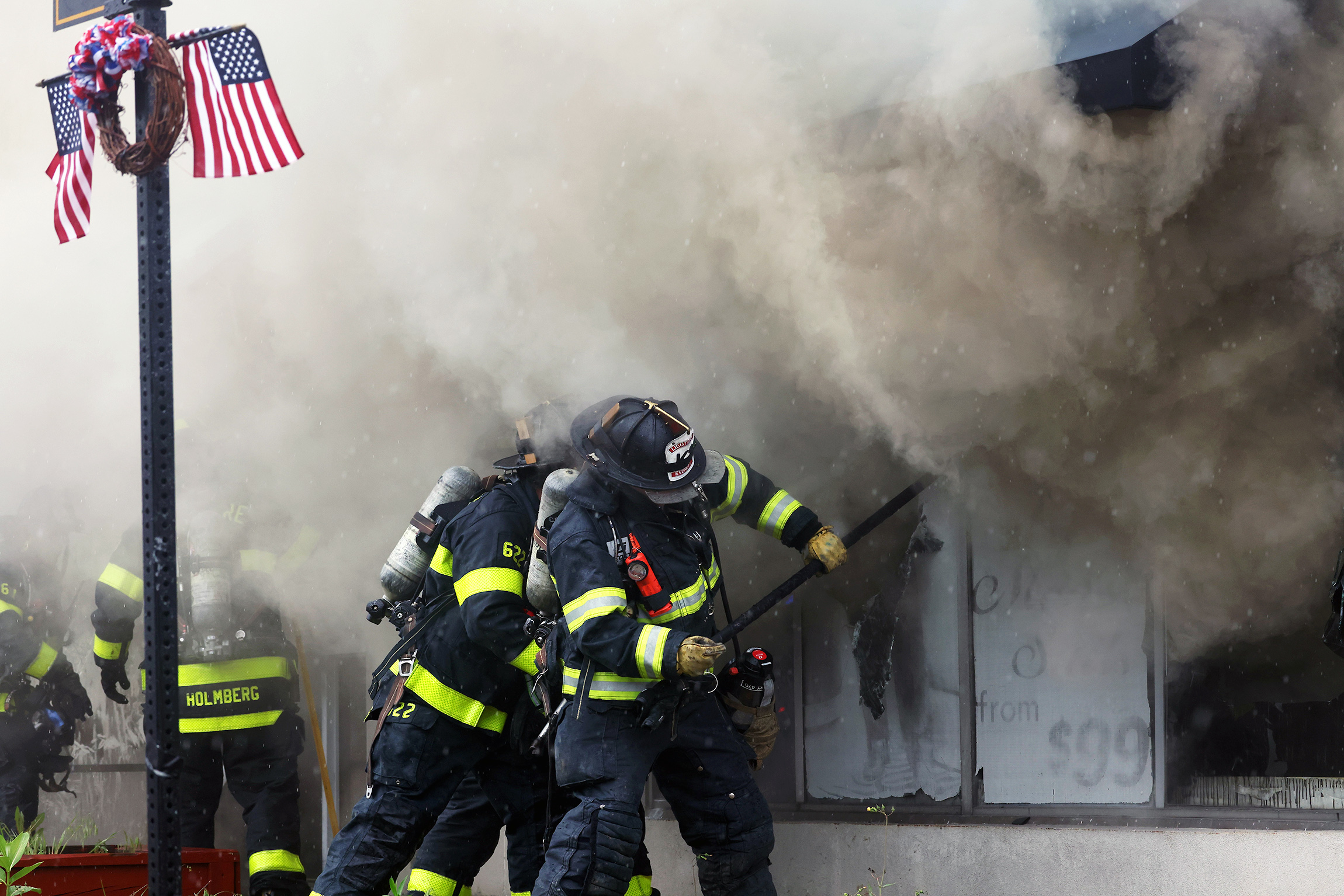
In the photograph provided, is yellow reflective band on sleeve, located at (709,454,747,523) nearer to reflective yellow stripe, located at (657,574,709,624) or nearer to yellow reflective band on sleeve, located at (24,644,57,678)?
reflective yellow stripe, located at (657,574,709,624)

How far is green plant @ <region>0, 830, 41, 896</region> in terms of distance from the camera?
405 centimetres

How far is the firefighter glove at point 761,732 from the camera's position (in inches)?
181

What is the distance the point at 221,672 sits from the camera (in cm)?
584

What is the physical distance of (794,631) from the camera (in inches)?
218

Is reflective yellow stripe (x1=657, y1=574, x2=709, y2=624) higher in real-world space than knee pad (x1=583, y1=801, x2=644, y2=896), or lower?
higher

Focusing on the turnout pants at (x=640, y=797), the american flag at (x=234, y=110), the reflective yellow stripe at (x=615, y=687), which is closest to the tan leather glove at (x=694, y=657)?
the reflective yellow stripe at (x=615, y=687)

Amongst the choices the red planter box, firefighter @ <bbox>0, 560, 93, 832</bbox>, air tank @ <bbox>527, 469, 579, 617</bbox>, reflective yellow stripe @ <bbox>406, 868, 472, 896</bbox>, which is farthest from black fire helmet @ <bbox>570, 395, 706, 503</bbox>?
firefighter @ <bbox>0, 560, 93, 832</bbox>

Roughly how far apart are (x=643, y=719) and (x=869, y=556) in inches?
66.1

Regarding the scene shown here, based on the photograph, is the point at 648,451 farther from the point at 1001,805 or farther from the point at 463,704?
the point at 1001,805

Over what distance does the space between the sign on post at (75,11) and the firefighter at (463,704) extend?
2016 mm

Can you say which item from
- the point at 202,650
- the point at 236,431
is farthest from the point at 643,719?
the point at 236,431

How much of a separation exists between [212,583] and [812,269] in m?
3.26

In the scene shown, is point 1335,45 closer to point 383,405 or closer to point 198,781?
point 383,405

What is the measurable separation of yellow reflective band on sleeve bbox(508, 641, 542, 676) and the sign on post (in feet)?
8.03
